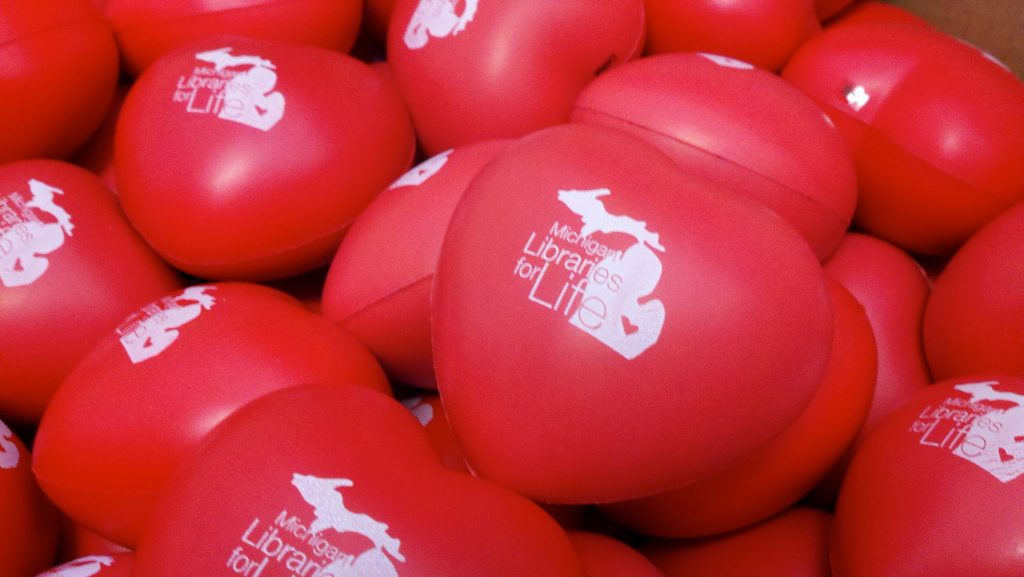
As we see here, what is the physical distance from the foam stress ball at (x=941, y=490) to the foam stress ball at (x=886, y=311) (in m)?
0.14

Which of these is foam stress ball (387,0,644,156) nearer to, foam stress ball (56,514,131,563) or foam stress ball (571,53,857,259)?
foam stress ball (571,53,857,259)

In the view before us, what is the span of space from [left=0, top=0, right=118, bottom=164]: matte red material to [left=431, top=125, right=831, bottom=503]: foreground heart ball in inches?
28.2

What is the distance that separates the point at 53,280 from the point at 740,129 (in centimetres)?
79

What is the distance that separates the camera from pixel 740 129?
0.91 meters

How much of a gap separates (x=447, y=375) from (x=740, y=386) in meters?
0.25

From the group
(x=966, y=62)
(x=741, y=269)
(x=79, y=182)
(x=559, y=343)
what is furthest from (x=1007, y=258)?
(x=79, y=182)

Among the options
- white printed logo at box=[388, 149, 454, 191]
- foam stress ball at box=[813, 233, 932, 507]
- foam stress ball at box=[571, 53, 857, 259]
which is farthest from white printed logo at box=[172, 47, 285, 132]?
foam stress ball at box=[813, 233, 932, 507]

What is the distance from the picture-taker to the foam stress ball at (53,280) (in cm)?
96

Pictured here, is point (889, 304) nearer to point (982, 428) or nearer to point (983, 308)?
point (983, 308)

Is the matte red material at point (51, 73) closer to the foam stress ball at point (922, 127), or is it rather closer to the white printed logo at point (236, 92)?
the white printed logo at point (236, 92)

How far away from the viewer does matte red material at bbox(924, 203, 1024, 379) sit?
0.94 meters

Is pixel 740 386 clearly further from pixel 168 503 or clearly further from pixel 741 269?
pixel 168 503

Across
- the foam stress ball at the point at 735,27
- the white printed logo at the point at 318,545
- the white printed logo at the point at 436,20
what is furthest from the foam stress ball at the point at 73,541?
the foam stress ball at the point at 735,27

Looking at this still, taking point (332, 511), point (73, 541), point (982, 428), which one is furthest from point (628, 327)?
point (73, 541)
